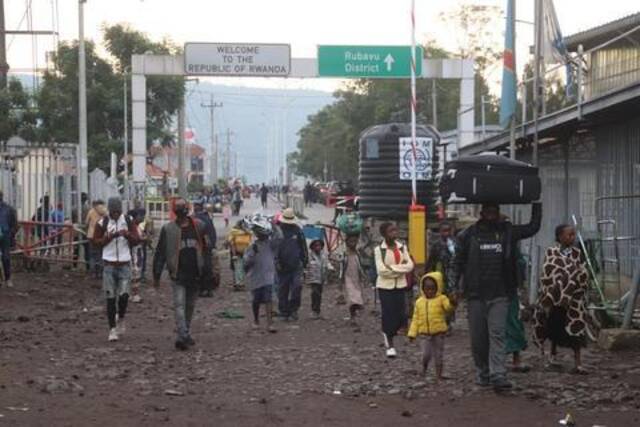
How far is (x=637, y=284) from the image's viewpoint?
39.0 ft

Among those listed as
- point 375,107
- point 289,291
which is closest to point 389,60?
point 289,291

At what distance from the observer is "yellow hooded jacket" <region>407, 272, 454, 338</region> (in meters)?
10.8

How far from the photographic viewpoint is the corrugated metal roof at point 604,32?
84.6 feet

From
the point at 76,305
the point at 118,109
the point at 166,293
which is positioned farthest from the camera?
the point at 118,109

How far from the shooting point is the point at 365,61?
30016 millimetres

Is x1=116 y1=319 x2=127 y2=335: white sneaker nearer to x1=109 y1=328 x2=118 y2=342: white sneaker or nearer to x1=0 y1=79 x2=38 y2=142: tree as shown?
x1=109 y1=328 x2=118 y2=342: white sneaker

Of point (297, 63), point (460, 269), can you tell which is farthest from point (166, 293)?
point (460, 269)

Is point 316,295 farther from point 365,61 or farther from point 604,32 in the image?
point 604,32

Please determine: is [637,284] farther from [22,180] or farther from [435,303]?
[22,180]

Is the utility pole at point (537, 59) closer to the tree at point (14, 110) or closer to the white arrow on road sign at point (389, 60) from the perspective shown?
the white arrow on road sign at point (389, 60)

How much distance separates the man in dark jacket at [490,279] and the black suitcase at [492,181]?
140mm

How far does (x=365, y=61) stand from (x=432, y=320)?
784 inches

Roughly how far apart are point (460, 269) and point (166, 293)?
12344 millimetres

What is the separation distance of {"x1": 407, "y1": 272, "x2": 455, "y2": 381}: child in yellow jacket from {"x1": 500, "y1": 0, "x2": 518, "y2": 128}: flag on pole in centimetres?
471
